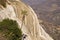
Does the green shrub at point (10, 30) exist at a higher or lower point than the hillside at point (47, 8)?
lower

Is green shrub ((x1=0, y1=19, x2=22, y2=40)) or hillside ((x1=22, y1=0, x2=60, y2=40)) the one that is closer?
green shrub ((x1=0, y1=19, x2=22, y2=40))

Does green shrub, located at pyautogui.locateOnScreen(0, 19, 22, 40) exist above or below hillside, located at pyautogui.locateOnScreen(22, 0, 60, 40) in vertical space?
below

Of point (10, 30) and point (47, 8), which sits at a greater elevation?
point (47, 8)

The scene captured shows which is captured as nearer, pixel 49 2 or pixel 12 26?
pixel 12 26

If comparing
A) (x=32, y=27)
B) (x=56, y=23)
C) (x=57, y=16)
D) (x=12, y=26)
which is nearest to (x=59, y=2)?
(x=57, y=16)

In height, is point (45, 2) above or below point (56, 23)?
above

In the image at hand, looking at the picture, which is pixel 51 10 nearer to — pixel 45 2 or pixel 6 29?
pixel 45 2

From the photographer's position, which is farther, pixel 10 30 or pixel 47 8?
pixel 47 8

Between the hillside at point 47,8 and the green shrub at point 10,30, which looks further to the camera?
the hillside at point 47,8

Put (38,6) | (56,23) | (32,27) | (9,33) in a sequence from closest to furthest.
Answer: (9,33)
(32,27)
(56,23)
(38,6)

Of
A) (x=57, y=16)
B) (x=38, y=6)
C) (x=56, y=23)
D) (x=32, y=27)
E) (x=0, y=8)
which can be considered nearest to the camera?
(x=0, y=8)
